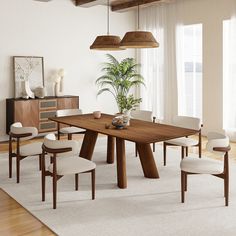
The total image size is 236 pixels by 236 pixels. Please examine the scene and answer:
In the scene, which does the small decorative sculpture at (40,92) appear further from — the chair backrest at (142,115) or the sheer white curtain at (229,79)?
the sheer white curtain at (229,79)

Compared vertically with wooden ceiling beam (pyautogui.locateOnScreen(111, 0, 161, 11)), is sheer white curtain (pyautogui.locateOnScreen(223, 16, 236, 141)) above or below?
below

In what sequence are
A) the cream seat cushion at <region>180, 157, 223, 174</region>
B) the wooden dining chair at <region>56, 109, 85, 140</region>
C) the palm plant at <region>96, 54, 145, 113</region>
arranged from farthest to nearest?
the palm plant at <region>96, 54, 145, 113</region>
the wooden dining chair at <region>56, 109, 85, 140</region>
the cream seat cushion at <region>180, 157, 223, 174</region>

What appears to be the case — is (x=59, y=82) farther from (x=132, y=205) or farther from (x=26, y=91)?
(x=132, y=205)

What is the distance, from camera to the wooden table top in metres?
3.71

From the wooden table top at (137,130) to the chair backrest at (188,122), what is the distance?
550 millimetres

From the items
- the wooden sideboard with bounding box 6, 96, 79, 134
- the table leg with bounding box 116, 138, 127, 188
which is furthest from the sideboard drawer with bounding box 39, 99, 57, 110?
the table leg with bounding box 116, 138, 127, 188

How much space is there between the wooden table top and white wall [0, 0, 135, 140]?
2635 mm

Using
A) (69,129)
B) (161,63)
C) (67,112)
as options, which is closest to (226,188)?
(69,129)

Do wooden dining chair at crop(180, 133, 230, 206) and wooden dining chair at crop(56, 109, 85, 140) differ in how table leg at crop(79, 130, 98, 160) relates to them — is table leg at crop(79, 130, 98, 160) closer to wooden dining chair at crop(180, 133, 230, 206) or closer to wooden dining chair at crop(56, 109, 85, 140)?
wooden dining chair at crop(56, 109, 85, 140)

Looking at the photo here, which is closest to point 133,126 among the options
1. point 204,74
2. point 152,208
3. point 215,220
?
point 152,208

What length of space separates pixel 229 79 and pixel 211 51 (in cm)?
69

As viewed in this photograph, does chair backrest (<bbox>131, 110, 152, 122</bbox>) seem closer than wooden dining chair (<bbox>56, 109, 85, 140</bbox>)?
Yes

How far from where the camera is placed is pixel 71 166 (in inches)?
140

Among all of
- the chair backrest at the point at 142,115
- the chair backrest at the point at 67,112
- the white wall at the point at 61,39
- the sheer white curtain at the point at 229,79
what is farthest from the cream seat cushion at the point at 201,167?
the white wall at the point at 61,39
